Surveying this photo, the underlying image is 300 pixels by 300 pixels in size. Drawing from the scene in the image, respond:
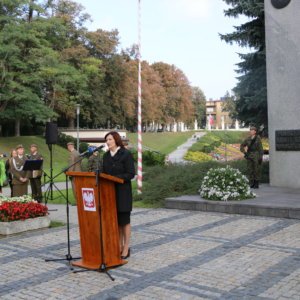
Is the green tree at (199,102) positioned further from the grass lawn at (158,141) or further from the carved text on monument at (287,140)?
the carved text on monument at (287,140)

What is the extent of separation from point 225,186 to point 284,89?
15.7ft

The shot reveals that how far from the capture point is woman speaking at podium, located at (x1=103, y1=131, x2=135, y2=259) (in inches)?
250

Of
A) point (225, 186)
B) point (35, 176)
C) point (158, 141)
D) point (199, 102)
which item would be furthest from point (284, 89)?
point (199, 102)

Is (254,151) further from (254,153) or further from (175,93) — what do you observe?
(175,93)

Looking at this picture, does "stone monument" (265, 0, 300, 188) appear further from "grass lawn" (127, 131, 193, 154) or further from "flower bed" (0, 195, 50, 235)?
"grass lawn" (127, 131, 193, 154)

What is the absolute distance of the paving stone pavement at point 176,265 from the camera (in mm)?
5199

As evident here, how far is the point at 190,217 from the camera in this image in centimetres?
1049

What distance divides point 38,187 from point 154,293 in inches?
383

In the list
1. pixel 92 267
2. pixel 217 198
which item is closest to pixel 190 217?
pixel 217 198

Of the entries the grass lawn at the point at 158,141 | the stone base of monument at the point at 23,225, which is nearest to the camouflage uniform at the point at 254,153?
the stone base of monument at the point at 23,225

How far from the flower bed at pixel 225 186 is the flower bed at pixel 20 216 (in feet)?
13.9

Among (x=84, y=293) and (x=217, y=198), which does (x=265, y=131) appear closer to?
(x=217, y=198)

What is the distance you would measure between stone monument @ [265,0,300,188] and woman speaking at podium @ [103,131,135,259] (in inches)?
364

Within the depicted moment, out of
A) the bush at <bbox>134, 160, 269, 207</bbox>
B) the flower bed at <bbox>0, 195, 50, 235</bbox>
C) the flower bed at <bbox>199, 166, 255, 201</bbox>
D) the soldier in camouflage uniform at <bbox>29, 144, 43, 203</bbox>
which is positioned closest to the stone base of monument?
the flower bed at <bbox>0, 195, 50, 235</bbox>
